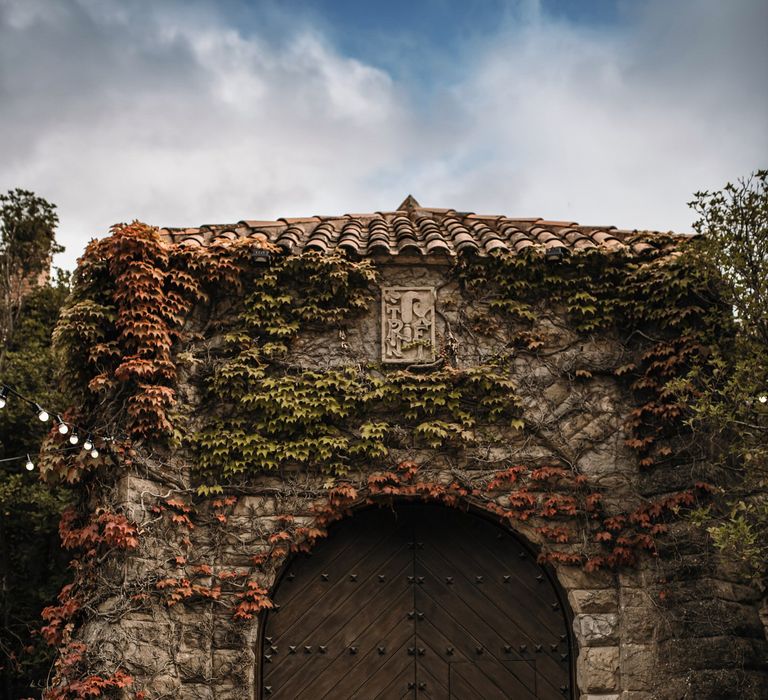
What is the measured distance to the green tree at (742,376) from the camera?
5.82 meters

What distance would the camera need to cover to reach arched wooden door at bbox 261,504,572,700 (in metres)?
6.54

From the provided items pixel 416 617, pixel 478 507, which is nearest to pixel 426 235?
pixel 478 507

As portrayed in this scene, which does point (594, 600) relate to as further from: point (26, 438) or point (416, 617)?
A: point (26, 438)

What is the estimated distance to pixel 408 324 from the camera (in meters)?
7.09

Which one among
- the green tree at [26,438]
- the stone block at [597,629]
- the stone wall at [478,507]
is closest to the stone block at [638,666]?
the stone wall at [478,507]

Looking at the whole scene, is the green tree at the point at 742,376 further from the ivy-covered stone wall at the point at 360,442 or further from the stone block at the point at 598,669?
the stone block at the point at 598,669

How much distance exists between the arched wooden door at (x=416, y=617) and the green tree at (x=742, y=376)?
1.66 metres

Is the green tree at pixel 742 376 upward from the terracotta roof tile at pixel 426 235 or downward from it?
downward

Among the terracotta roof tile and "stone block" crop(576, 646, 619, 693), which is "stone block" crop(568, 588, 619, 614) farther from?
the terracotta roof tile

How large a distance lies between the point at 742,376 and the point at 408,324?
106 inches

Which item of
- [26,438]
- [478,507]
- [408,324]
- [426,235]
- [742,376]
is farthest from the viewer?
[26,438]

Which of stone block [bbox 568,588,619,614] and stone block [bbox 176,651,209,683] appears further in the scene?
stone block [bbox 568,588,619,614]

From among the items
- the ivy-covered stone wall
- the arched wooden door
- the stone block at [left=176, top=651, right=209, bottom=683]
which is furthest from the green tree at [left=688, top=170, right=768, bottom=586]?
the stone block at [left=176, top=651, right=209, bottom=683]

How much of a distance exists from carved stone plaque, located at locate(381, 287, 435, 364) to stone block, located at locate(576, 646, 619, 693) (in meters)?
2.68
